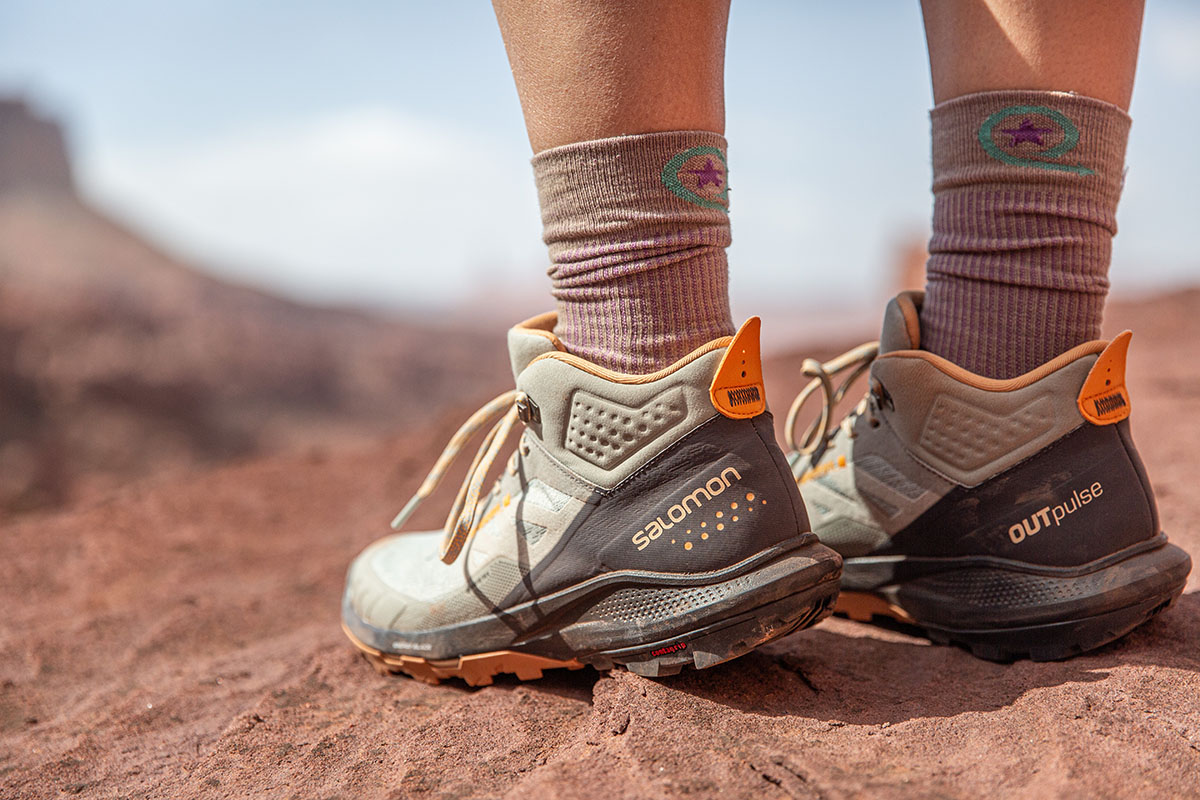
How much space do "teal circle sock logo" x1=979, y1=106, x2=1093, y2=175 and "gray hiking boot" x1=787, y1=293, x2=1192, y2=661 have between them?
0.21 meters

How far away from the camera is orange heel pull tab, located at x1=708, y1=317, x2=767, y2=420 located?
2.89 feet

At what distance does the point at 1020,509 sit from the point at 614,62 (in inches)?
26.2

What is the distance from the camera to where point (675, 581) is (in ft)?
2.93

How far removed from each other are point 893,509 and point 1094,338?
0.31m

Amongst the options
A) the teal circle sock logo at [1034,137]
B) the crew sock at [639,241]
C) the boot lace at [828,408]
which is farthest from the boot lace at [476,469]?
the teal circle sock logo at [1034,137]

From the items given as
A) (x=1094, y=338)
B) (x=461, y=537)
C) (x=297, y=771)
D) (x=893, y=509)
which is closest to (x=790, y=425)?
(x=893, y=509)

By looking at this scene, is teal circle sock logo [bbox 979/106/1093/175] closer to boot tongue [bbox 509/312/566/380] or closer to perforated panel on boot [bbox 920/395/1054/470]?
perforated panel on boot [bbox 920/395/1054/470]

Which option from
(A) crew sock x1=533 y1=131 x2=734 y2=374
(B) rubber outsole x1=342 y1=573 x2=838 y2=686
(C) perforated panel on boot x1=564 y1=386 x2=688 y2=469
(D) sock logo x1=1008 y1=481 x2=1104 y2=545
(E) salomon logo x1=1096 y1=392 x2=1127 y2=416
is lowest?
(B) rubber outsole x1=342 y1=573 x2=838 y2=686

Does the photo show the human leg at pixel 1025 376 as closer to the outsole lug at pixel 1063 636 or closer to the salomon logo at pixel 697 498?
the outsole lug at pixel 1063 636

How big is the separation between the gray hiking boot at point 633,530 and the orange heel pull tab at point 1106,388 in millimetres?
344

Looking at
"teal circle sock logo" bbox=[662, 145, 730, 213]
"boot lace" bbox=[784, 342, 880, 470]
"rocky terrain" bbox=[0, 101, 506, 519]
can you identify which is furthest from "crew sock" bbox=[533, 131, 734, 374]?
"rocky terrain" bbox=[0, 101, 506, 519]

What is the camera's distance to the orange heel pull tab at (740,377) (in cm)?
88

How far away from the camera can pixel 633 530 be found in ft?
3.01

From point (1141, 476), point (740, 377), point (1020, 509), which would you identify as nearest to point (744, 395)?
point (740, 377)
